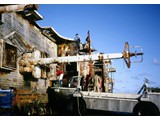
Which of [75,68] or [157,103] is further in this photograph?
[75,68]

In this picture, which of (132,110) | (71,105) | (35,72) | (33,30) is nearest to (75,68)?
(33,30)

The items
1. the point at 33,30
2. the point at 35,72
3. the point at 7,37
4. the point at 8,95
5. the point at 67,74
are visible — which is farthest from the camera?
the point at 67,74

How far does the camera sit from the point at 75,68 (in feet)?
76.5

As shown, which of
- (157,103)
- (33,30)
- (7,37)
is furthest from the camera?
(33,30)

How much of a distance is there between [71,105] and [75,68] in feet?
38.8

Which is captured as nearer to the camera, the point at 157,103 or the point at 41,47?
the point at 157,103

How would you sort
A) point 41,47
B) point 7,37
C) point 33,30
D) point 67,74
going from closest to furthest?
point 7,37
point 33,30
point 41,47
point 67,74

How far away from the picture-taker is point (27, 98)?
36.7ft

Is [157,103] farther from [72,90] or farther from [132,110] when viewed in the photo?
[72,90]

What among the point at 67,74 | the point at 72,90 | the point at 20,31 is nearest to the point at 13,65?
the point at 20,31

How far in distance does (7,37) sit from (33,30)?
4970 millimetres

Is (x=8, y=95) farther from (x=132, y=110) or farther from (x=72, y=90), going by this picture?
(x=132, y=110)

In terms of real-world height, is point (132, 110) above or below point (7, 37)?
below

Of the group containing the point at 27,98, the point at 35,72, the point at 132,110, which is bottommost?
the point at 132,110
